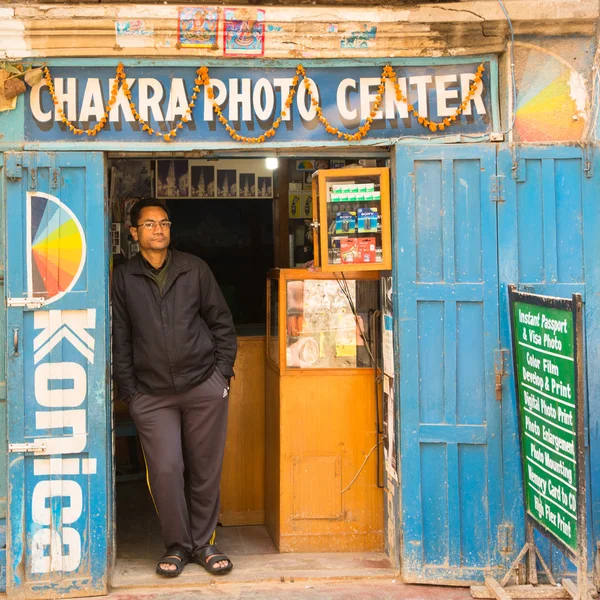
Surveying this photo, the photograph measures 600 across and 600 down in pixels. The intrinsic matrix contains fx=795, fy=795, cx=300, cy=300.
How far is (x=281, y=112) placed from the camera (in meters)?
4.82

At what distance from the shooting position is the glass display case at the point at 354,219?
486 cm

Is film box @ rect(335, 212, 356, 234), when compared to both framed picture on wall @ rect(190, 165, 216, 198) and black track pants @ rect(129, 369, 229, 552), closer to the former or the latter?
black track pants @ rect(129, 369, 229, 552)

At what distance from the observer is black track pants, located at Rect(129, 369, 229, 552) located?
4.87m

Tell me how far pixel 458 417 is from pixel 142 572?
85.3 inches

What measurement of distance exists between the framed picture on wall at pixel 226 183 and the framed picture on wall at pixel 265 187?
199 millimetres

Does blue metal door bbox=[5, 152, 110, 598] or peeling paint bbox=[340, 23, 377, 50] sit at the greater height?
peeling paint bbox=[340, 23, 377, 50]

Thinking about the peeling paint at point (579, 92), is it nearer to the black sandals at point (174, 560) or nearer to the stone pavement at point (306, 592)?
the stone pavement at point (306, 592)

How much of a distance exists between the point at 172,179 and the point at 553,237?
3.14m

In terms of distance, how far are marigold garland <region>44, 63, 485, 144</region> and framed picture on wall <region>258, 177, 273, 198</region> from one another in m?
1.77

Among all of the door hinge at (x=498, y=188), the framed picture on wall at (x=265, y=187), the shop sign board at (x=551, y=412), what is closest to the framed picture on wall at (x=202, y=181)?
the framed picture on wall at (x=265, y=187)

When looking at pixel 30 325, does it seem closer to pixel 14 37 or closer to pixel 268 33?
pixel 14 37

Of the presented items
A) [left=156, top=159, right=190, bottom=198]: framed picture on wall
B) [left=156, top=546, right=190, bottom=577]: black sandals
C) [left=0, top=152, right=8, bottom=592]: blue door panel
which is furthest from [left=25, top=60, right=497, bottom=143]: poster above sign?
[left=156, top=546, right=190, bottom=577]: black sandals

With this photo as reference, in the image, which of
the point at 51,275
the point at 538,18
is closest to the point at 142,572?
the point at 51,275

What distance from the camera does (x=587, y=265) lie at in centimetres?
479
